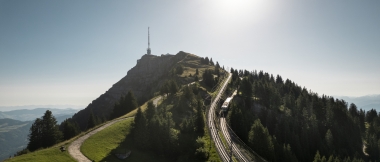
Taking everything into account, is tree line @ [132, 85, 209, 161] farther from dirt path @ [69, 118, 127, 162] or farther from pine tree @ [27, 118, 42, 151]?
pine tree @ [27, 118, 42, 151]

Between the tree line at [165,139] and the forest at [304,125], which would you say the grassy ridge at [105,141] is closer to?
the tree line at [165,139]

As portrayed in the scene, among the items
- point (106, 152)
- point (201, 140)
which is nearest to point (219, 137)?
point (201, 140)

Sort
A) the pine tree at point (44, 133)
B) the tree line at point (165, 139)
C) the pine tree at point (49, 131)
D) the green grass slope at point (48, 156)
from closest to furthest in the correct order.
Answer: the green grass slope at point (48, 156) → the tree line at point (165, 139) → the pine tree at point (44, 133) → the pine tree at point (49, 131)

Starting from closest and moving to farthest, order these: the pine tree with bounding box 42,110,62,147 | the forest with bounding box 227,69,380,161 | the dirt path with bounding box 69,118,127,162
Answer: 1. the dirt path with bounding box 69,118,127,162
2. the pine tree with bounding box 42,110,62,147
3. the forest with bounding box 227,69,380,161

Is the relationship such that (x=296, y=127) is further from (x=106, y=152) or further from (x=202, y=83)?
(x=106, y=152)

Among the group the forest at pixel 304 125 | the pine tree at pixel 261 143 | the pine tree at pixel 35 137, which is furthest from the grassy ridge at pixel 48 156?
the forest at pixel 304 125

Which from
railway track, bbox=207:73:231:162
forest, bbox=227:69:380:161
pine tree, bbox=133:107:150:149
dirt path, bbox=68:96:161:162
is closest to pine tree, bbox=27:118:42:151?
dirt path, bbox=68:96:161:162

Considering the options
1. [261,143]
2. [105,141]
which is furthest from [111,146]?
[261,143]

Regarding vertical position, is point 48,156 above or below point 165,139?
below

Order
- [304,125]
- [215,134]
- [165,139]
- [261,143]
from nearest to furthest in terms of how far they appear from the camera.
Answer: [165,139] → [261,143] → [215,134] → [304,125]

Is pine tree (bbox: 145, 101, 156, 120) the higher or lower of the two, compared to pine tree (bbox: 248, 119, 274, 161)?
higher

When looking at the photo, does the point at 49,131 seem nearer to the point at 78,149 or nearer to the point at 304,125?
the point at 78,149
